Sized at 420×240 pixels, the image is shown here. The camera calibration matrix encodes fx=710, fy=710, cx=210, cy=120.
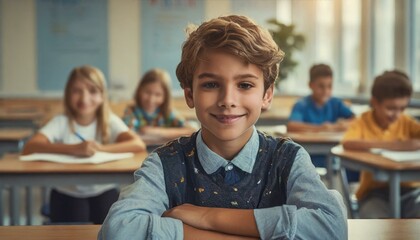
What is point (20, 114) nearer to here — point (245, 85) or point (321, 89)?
point (321, 89)

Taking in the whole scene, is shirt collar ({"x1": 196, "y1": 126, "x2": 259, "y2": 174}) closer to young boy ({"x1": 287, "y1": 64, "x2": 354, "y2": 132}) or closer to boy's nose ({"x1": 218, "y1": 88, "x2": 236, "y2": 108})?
boy's nose ({"x1": 218, "y1": 88, "x2": 236, "y2": 108})

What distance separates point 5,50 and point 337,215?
7.52 meters

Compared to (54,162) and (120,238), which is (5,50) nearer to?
(54,162)

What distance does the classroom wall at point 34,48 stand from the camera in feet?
27.3

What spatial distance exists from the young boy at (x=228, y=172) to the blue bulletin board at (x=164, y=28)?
7.04 metres

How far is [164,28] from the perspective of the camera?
8617 millimetres

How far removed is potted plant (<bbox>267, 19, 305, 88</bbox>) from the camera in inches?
304

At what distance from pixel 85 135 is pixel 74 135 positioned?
58mm

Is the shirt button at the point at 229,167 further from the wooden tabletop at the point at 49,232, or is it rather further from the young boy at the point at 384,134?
the young boy at the point at 384,134

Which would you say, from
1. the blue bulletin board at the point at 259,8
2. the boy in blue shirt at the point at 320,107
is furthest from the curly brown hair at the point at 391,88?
the blue bulletin board at the point at 259,8

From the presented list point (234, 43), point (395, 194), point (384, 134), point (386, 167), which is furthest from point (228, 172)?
point (384, 134)

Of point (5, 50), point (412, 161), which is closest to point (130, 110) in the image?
point (412, 161)

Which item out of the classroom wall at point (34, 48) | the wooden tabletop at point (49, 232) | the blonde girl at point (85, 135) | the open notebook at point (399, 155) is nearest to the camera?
the wooden tabletop at point (49, 232)

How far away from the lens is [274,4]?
28.8 ft
